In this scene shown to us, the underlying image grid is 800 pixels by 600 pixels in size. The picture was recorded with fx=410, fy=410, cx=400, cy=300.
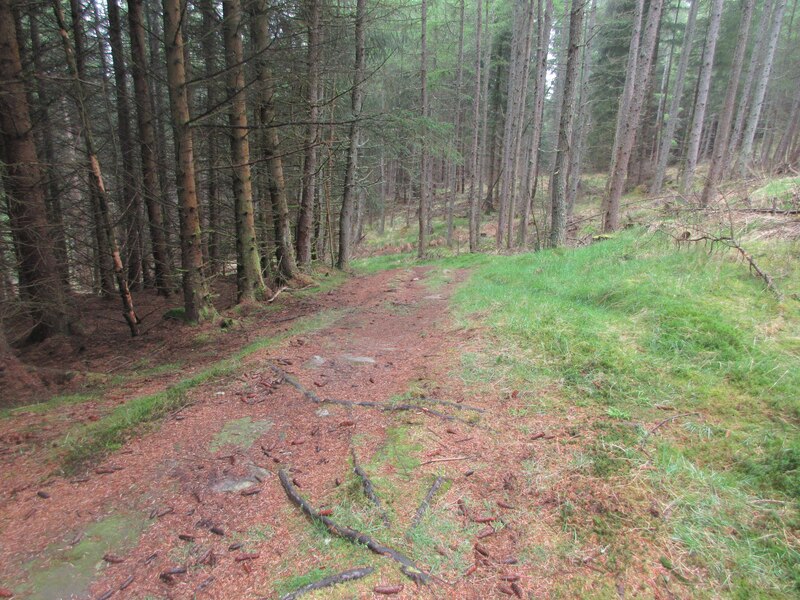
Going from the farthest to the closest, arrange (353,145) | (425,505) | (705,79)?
(705,79), (353,145), (425,505)

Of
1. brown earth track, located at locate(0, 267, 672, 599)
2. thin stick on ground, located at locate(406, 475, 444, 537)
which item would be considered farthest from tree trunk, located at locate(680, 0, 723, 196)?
thin stick on ground, located at locate(406, 475, 444, 537)

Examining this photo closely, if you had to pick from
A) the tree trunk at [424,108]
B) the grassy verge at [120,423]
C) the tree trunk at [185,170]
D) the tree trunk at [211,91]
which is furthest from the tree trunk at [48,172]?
the tree trunk at [424,108]

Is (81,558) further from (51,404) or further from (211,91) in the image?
(211,91)

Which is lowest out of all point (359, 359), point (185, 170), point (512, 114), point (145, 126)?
point (359, 359)

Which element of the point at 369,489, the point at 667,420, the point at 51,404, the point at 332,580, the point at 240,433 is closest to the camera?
the point at 332,580

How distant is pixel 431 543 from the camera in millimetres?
2418

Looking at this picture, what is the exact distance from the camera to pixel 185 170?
702 centimetres

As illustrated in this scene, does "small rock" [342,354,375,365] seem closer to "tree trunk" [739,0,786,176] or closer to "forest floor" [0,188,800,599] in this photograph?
"forest floor" [0,188,800,599]

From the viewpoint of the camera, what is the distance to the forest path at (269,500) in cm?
222

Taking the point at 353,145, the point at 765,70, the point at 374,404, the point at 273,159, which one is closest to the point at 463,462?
the point at 374,404

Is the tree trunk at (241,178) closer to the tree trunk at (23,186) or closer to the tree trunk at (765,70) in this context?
the tree trunk at (23,186)

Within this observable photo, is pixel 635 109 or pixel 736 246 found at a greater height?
pixel 635 109

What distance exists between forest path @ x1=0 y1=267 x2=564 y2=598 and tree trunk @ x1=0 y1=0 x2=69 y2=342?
5057 millimetres

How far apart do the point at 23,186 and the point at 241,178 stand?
3536 mm
